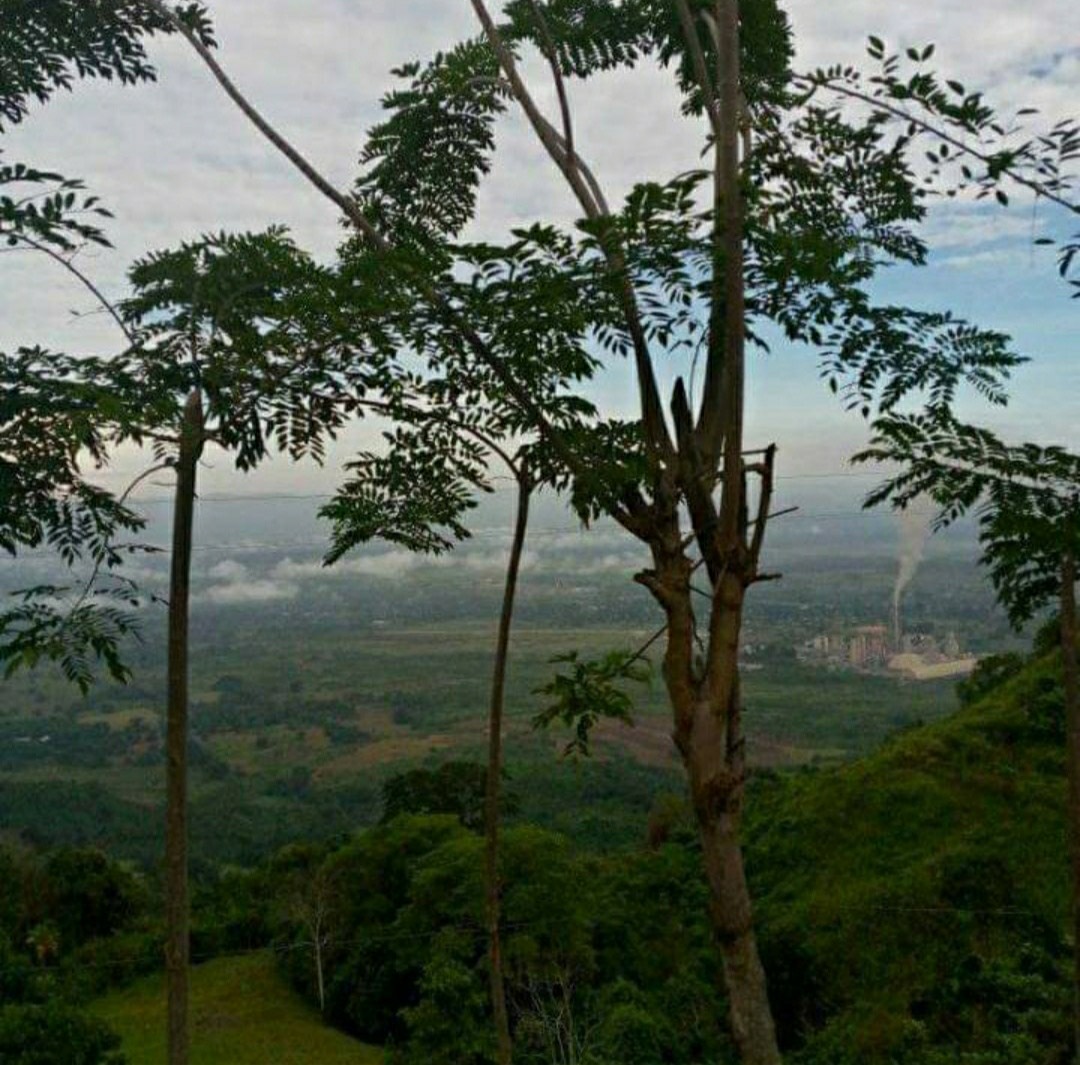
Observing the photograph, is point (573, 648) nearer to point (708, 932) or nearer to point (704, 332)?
point (704, 332)

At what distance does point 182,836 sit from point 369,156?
11.1 feet

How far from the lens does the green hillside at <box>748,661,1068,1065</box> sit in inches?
400

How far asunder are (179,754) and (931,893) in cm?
1137

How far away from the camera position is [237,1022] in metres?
17.3

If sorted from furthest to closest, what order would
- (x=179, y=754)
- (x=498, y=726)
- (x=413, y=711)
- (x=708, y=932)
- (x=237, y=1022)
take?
(x=413, y=711) → (x=237, y=1022) → (x=708, y=932) → (x=498, y=726) → (x=179, y=754)

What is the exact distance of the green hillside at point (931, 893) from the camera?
10172 millimetres

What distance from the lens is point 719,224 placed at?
10.2ft

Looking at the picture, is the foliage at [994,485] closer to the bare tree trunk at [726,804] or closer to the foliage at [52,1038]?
the bare tree trunk at [726,804]

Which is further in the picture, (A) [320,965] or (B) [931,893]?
(A) [320,965]

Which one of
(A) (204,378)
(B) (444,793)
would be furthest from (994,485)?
(B) (444,793)

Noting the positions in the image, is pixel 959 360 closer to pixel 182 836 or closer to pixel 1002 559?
pixel 1002 559

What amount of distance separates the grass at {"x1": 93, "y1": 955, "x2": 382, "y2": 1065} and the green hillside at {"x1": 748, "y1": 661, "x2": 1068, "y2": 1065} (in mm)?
7128

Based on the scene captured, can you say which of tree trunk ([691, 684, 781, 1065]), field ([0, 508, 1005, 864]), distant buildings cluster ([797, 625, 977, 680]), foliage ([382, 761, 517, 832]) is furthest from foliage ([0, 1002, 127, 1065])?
distant buildings cluster ([797, 625, 977, 680])

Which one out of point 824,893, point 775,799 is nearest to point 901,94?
point 824,893
